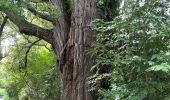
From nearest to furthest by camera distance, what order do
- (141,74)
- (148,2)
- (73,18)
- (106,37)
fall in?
(141,74), (148,2), (106,37), (73,18)

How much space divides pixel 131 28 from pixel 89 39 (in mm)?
2274

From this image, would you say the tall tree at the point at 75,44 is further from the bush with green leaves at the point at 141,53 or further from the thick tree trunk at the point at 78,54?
the bush with green leaves at the point at 141,53

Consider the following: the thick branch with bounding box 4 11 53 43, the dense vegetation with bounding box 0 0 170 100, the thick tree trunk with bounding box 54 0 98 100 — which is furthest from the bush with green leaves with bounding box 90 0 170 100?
the thick branch with bounding box 4 11 53 43

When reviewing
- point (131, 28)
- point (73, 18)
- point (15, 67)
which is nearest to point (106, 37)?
point (131, 28)

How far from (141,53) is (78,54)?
2415 millimetres

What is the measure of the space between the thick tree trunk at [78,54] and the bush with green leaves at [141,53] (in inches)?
68.4

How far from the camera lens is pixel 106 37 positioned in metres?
5.57

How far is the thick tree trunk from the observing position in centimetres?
674

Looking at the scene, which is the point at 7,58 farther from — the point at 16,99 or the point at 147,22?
the point at 147,22

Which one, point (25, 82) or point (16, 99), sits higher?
point (25, 82)

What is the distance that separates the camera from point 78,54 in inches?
268

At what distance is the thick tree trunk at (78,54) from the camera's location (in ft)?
22.1

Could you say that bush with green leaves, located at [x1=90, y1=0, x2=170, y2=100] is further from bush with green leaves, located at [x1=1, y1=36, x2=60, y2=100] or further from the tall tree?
bush with green leaves, located at [x1=1, y1=36, x2=60, y2=100]

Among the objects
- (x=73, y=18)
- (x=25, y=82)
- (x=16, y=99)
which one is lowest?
(x=16, y=99)
